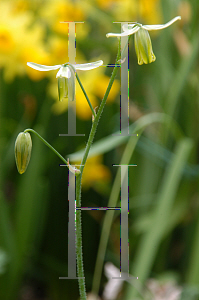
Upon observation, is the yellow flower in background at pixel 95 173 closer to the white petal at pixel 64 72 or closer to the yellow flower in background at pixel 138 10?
the yellow flower in background at pixel 138 10

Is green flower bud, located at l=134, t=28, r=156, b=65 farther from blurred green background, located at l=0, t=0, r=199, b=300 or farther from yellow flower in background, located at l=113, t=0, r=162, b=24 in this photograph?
yellow flower in background, located at l=113, t=0, r=162, b=24

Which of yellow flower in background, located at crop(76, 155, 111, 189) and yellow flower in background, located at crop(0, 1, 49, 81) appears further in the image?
yellow flower in background, located at crop(76, 155, 111, 189)

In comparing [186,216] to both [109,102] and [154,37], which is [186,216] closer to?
[109,102]

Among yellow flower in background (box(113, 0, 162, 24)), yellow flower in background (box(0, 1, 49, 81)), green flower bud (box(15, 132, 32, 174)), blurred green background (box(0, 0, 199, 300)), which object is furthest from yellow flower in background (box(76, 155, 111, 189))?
green flower bud (box(15, 132, 32, 174))

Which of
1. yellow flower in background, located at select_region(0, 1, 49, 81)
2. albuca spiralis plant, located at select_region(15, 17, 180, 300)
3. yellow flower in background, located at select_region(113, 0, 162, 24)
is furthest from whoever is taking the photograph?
yellow flower in background, located at select_region(113, 0, 162, 24)

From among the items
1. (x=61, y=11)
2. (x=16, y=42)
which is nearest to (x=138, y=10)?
(x=61, y=11)

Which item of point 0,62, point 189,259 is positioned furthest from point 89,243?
point 0,62

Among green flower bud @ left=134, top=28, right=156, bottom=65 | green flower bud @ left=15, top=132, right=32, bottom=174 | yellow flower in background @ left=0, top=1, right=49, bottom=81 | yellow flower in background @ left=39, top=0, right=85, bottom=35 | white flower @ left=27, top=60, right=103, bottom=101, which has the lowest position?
green flower bud @ left=15, top=132, right=32, bottom=174

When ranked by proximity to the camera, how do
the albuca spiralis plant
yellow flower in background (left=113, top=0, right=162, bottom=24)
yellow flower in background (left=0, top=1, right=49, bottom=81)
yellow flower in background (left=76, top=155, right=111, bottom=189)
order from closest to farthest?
the albuca spiralis plant
yellow flower in background (left=0, top=1, right=49, bottom=81)
yellow flower in background (left=76, top=155, right=111, bottom=189)
yellow flower in background (left=113, top=0, right=162, bottom=24)

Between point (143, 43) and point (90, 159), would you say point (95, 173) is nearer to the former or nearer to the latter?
point (90, 159)
